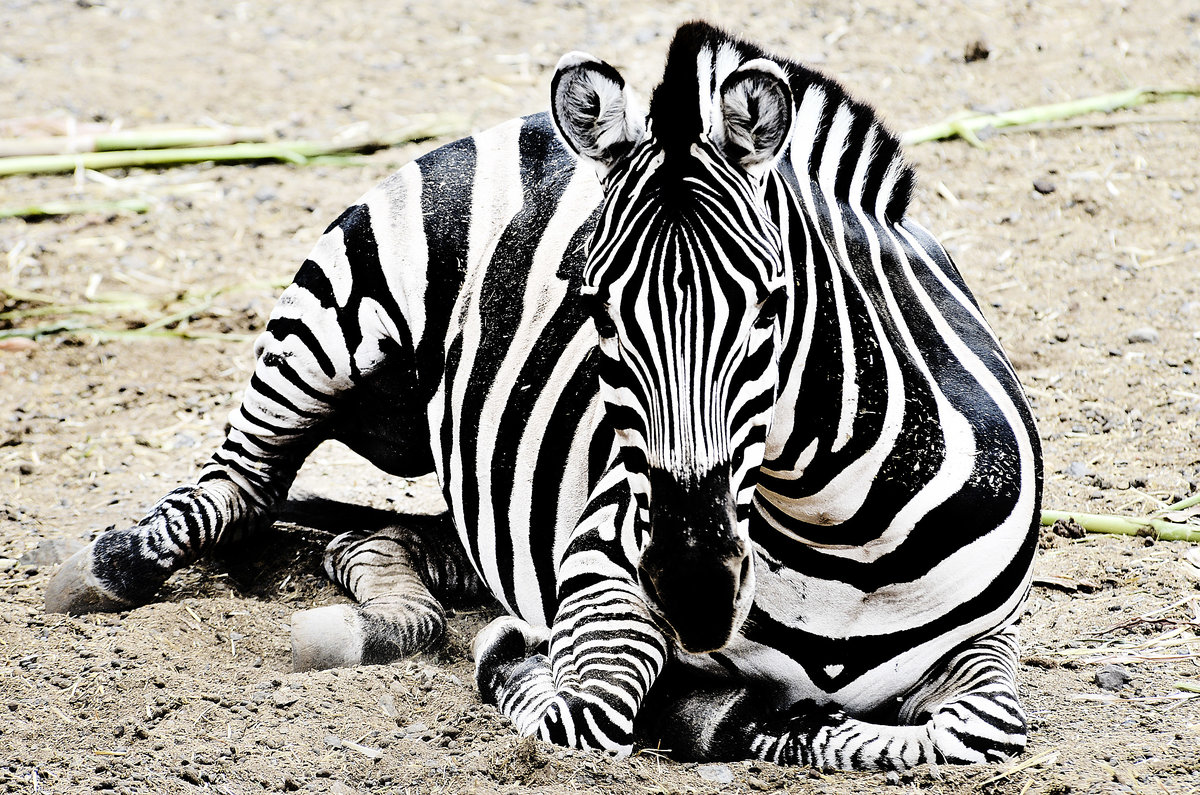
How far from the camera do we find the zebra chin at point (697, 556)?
2330 millimetres

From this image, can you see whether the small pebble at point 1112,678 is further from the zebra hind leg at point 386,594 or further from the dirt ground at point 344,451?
the zebra hind leg at point 386,594

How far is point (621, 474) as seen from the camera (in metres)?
3.26

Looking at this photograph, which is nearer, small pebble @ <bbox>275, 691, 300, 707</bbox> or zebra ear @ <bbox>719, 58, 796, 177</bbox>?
zebra ear @ <bbox>719, 58, 796, 177</bbox>

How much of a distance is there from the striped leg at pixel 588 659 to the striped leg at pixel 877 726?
0.54ft

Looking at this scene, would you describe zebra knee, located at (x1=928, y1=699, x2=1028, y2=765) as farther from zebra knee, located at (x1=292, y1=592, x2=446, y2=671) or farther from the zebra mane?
zebra knee, located at (x1=292, y1=592, x2=446, y2=671)

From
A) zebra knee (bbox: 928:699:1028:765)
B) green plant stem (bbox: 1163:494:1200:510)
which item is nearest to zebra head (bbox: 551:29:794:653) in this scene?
zebra knee (bbox: 928:699:1028:765)

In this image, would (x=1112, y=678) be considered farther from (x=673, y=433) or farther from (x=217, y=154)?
(x=217, y=154)

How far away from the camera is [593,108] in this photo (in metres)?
2.50

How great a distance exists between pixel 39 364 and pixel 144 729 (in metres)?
3.79

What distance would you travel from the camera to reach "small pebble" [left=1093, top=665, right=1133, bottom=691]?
3.34 metres

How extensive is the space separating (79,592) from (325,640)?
96 cm

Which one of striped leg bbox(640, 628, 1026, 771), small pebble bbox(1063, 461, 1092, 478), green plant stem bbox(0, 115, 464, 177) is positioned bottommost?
striped leg bbox(640, 628, 1026, 771)

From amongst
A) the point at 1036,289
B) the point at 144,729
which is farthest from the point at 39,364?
the point at 1036,289

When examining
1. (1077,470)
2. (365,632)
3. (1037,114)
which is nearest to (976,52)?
(1037,114)
